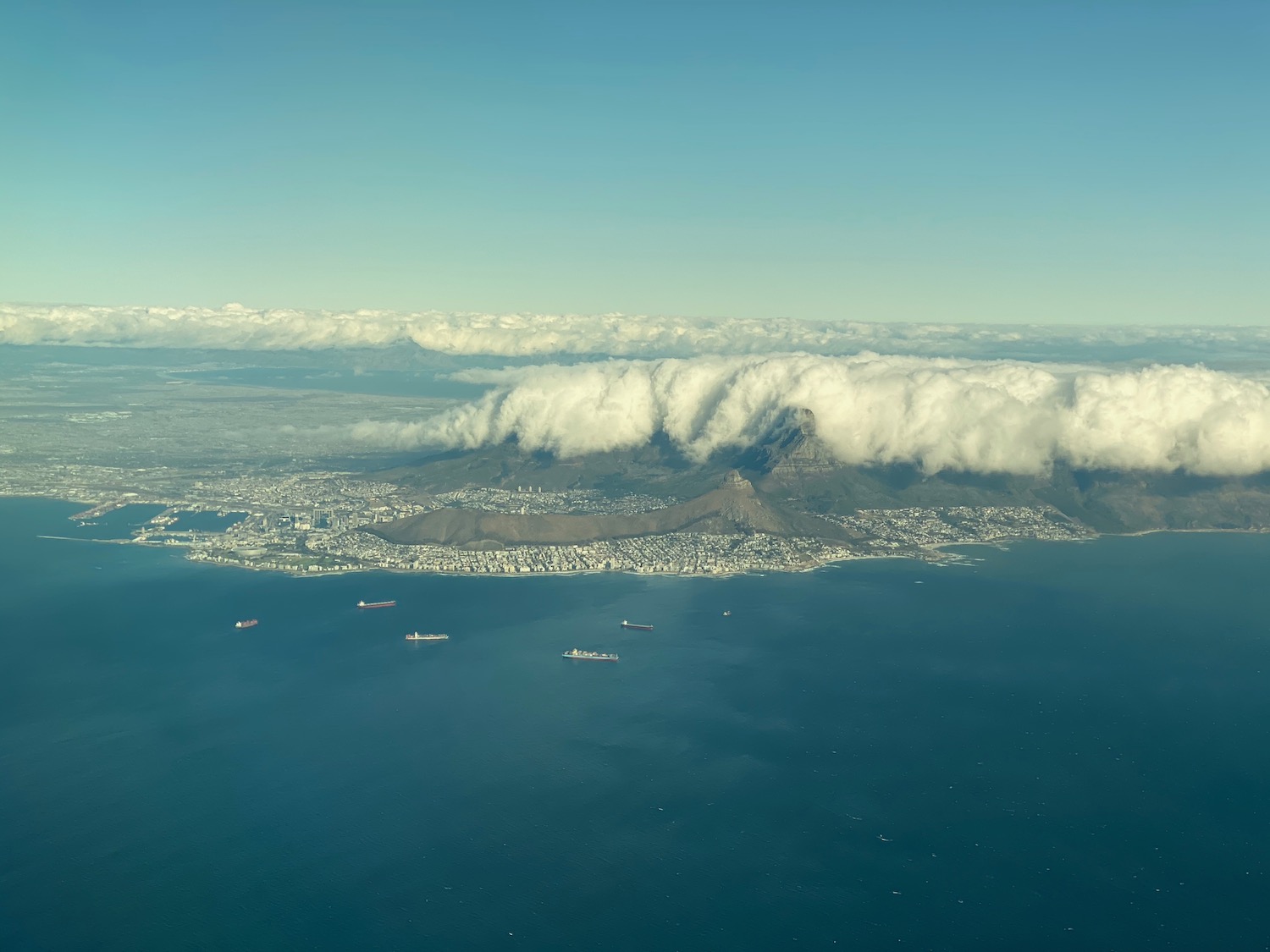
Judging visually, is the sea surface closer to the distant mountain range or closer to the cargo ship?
the cargo ship

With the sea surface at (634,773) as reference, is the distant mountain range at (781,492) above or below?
above

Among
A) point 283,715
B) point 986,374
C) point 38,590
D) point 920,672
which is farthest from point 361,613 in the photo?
point 986,374

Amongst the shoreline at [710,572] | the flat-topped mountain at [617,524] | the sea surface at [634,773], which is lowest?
the sea surface at [634,773]

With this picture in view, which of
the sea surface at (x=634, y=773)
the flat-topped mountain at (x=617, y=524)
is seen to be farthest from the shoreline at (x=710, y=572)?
the sea surface at (x=634, y=773)

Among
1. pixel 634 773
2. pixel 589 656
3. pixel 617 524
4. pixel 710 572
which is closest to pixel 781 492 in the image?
pixel 617 524

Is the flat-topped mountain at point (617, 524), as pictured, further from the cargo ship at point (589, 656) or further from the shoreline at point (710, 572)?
the cargo ship at point (589, 656)

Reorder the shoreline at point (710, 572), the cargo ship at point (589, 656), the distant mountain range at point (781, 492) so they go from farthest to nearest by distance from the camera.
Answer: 1. the distant mountain range at point (781, 492)
2. the shoreline at point (710, 572)
3. the cargo ship at point (589, 656)

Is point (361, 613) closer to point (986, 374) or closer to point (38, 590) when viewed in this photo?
point (38, 590)
